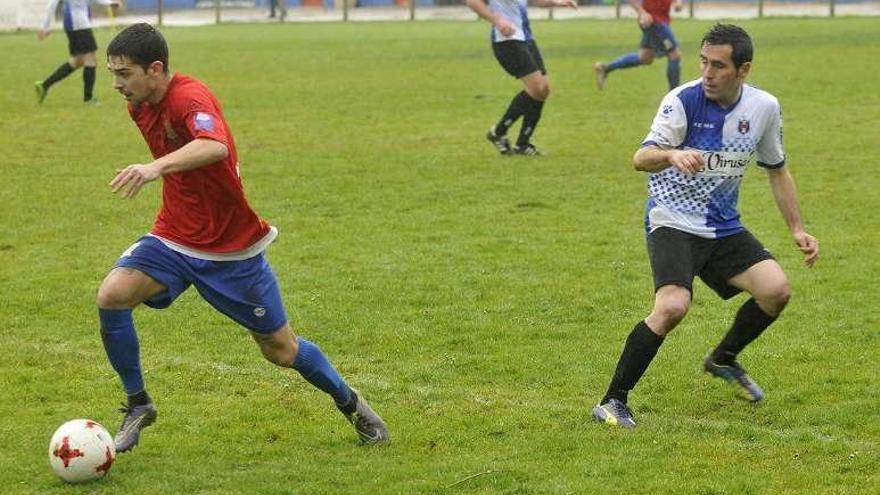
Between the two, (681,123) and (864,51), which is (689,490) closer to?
(681,123)

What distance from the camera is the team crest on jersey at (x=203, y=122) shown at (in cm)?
600

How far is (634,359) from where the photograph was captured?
22.3 ft

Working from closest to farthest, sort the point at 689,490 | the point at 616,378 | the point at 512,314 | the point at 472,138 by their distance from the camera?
the point at 689,490
the point at 616,378
the point at 512,314
the point at 472,138

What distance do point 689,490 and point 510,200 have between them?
Result: 24.4 ft

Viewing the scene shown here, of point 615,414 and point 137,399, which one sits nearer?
point 137,399

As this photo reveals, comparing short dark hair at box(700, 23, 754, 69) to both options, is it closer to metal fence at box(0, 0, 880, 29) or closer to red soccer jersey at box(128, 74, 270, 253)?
red soccer jersey at box(128, 74, 270, 253)

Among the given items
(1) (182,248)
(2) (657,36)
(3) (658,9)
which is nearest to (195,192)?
(1) (182,248)

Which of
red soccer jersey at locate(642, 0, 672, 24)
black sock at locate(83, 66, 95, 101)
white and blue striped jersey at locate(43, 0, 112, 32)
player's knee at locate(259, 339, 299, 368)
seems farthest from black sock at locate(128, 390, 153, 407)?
black sock at locate(83, 66, 95, 101)

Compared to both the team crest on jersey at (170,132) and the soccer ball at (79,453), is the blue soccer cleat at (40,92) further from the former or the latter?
the soccer ball at (79,453)

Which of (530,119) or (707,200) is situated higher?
(707,200)

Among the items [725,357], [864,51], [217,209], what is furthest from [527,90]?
[864,51]

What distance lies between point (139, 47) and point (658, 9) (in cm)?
1453

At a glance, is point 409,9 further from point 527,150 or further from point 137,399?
point 137,399

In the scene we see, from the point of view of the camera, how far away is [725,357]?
7.50 m
